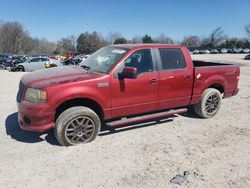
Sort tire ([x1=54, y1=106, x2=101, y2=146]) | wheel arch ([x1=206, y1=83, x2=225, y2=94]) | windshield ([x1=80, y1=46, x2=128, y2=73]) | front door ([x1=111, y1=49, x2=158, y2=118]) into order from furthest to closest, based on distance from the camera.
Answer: wheel arch ([x1=206, y1=83, x2=225, y2=94]) → windshield ([x1=80, y1=46, x2=128, y2=73]) → front door ([x1=111, y1=49, x2=158, y2=118]) → tire ([x1=54, y1=106, x2=101, y2=146])

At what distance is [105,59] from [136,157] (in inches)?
86.5

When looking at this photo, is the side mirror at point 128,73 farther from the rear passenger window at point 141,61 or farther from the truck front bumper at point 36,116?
the truck front bumper at point 36,116

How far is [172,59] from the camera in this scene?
5.55 m

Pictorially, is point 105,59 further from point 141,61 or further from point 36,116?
point 36,116

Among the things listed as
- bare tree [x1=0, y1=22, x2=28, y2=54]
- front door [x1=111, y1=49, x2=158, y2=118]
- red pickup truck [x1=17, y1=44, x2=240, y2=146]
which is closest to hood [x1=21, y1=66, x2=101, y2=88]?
red pickup truck [x1=17, y1=44, x2=240, y2=146]

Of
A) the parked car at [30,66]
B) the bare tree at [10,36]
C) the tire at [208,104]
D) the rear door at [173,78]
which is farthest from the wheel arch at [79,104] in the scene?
the bare tree at [10,36]

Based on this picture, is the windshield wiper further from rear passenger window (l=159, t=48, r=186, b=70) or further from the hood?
rear passenger window (l=159, t=48, r=186, b=70)

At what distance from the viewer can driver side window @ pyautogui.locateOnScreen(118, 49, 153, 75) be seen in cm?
501

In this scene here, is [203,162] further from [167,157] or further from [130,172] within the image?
[130,172]

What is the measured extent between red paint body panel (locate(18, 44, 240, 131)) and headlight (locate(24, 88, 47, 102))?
7 centimetres

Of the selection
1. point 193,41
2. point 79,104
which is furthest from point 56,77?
point 193,41

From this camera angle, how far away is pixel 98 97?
182 inches

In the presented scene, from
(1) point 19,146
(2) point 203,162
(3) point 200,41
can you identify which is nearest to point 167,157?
(2) point 203,162

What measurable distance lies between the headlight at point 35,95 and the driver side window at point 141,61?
171cm
